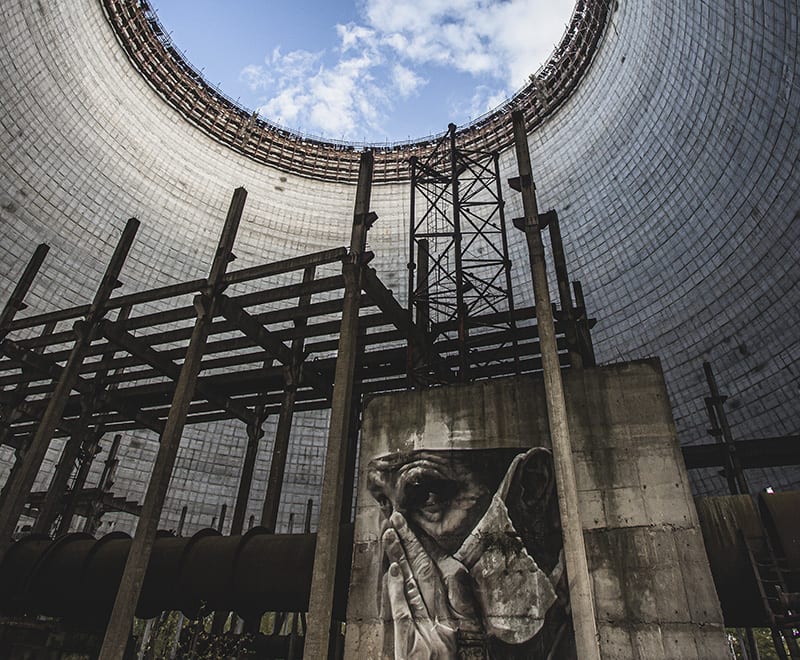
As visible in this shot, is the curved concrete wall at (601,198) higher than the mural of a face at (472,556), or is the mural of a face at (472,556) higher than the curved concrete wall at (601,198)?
the curved concrete wall at (601,198)

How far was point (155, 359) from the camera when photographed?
586 inches

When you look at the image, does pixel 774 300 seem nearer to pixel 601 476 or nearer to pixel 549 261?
pixel 549 261

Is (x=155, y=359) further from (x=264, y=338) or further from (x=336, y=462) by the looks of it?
(x=336, y=462)

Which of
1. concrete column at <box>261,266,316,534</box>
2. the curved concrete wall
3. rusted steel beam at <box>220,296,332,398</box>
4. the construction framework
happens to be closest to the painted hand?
the construction framework

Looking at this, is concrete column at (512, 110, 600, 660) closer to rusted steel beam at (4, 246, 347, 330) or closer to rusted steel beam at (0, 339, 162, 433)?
rusted steel beam at (4, 246, 347, 330)

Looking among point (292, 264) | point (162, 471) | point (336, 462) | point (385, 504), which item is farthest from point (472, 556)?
point (292, 264)

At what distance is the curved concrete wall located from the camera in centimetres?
1538

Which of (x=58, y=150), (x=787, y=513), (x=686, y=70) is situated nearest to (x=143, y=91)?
(x=58, y=150)

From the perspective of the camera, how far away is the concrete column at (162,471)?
30.4 ft

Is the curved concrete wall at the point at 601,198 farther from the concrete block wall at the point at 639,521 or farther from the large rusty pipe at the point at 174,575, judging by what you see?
the concrete block wall at the point at 639,521

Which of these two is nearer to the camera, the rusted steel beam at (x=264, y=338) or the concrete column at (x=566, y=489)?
the concrete column at (x=566, y=489)

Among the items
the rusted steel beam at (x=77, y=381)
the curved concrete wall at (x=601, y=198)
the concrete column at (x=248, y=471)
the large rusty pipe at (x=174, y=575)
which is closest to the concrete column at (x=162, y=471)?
the large rusty pipe at (x=174, y=575)

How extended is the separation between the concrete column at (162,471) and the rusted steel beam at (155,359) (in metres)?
3.14

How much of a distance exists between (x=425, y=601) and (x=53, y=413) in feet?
34.8
